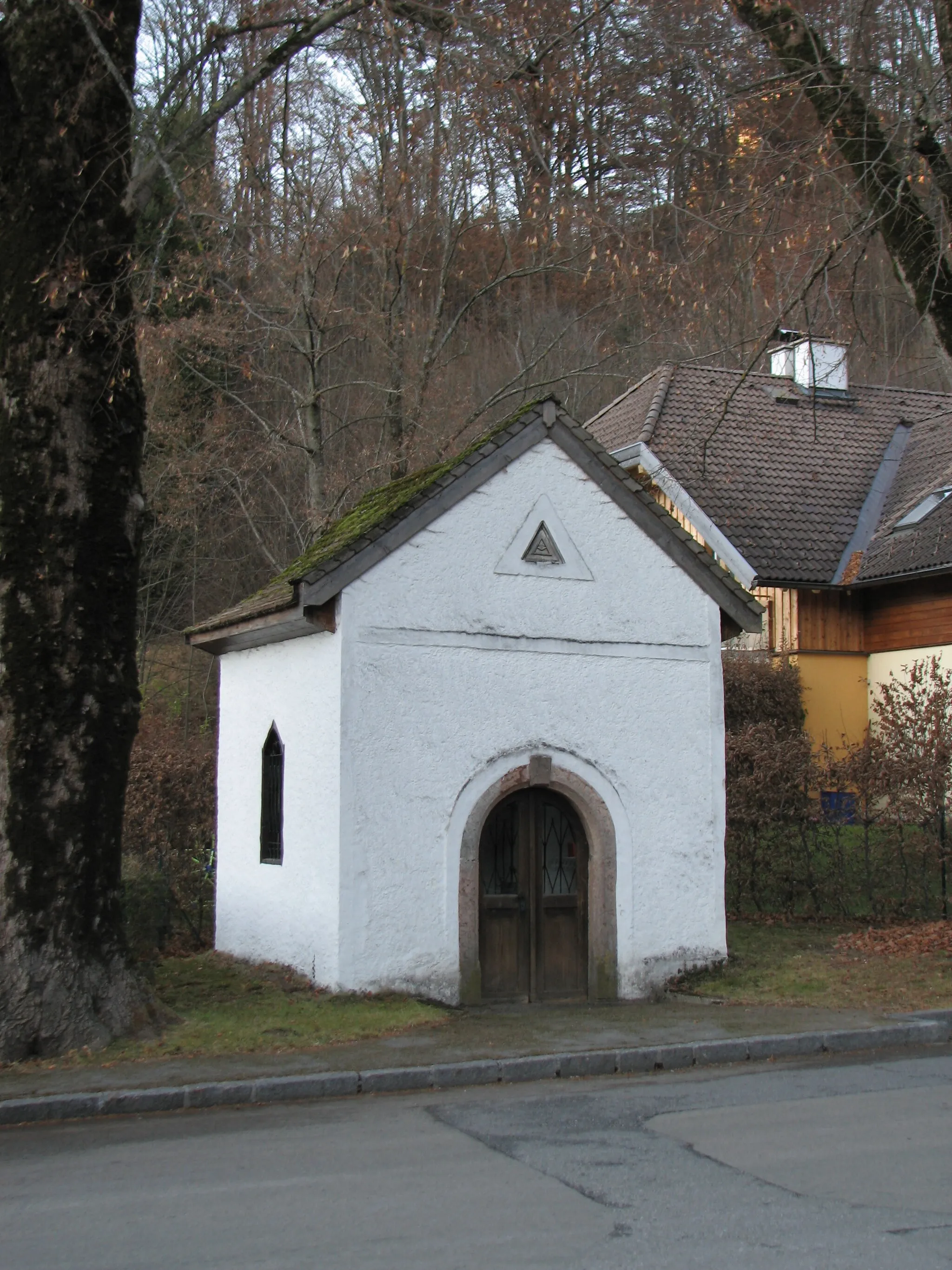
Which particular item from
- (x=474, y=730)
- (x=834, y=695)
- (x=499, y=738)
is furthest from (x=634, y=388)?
(x=474, y=730)

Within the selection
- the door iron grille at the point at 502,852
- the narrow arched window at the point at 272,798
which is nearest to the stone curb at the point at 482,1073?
the door iron grille at the point at 502,852

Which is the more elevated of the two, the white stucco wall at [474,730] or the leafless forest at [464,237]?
the leafless forest at [464,237]

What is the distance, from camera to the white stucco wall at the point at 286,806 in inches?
440

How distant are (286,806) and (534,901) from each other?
2416 mm

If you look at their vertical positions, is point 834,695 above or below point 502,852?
above

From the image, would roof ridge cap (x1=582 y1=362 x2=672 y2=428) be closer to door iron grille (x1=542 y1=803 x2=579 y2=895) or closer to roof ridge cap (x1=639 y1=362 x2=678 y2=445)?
roof ridge cap (x1=639 y1=362 x2=678 y2=445)

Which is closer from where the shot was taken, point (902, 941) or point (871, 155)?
point (871, 155)

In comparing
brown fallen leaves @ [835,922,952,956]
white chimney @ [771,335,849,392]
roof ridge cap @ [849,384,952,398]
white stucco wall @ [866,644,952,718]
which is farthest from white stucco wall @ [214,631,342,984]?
roof ridge cap @ [849,384,952,398]

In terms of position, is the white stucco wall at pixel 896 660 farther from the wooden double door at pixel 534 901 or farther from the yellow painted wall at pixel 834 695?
the wooden double door at pixel 534 901

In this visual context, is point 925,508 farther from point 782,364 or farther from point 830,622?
point 782,364

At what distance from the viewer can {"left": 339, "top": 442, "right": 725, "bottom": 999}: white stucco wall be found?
1111cm

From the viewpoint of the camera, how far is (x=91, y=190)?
9.55 meters

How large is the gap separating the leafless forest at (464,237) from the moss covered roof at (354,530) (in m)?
1.71

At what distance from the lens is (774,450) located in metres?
25.0
